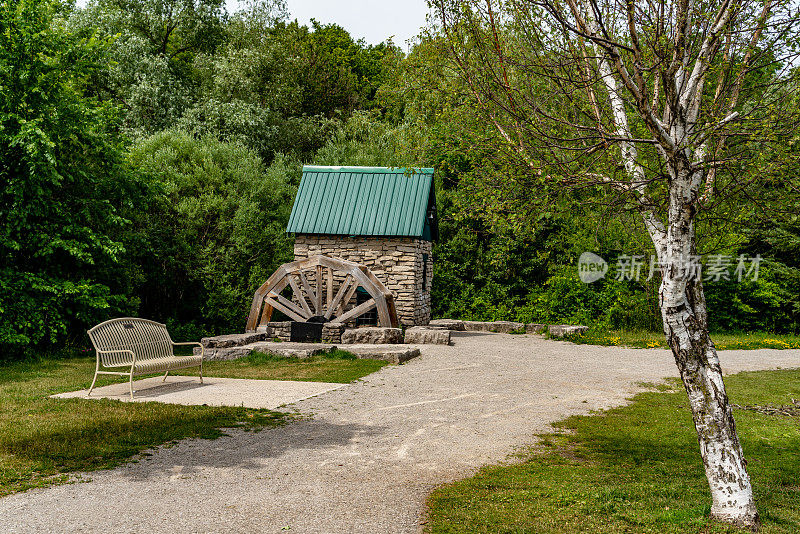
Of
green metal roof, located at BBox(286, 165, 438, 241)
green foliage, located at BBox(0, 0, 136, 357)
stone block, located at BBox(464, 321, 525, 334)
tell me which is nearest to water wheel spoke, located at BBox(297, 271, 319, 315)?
green metal roof, located at BBox(286, 165, 438, 241)

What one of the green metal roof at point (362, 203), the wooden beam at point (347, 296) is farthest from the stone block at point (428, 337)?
the green metal roof at point (362, 203)

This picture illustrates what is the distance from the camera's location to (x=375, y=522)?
443 centimetres

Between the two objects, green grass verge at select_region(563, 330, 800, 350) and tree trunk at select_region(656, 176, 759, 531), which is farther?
green grass verge at select_region(563, 330, 800, 350)

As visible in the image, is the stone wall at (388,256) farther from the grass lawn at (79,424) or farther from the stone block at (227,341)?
the grass lawn at (79,424)

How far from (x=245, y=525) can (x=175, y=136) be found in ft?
57.4

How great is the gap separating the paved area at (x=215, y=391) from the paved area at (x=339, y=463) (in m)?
0.51

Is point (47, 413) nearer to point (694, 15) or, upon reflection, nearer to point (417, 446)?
point (417, 446)

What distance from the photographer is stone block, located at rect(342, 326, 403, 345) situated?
1490cm

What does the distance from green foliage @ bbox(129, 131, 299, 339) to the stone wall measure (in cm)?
178

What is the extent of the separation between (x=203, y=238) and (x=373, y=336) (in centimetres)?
689

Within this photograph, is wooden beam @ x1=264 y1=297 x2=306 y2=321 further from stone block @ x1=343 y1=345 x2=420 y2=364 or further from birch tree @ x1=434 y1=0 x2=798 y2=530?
birch tree @ x1=434 y1=0 x2=798 y2=530

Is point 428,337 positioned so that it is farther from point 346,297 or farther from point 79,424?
point 79,424

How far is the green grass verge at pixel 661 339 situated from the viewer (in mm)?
16152

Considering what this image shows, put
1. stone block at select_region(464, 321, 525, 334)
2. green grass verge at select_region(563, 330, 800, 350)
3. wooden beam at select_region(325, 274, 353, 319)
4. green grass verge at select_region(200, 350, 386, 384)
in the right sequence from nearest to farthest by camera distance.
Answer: green grass verge at select_region(200, 350, 386, 384), green grass verge at select_region(563, 330, 800, 350), wooden beam at select_region(325, 274, 353, 319), stone block at select_region(464, 321, 525, 334)
